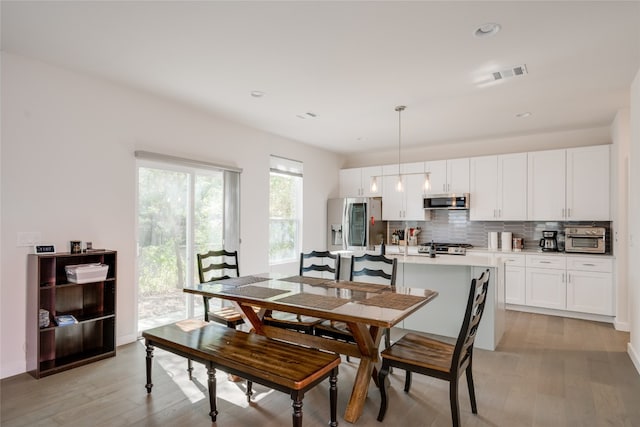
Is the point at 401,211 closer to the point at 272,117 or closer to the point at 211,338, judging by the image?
the point at 272,117

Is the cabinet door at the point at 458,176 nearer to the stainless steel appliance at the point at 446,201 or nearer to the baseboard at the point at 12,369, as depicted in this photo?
the stainless steel appliance at the point at 446,201

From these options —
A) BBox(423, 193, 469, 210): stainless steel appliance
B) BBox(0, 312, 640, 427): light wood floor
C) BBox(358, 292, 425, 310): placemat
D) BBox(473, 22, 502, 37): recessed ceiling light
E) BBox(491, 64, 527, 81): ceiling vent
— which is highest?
BBox(473, 22, 502, 37): recessed ceiling light

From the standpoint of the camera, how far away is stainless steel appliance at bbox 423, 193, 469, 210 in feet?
19.0

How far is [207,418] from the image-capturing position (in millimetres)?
2344

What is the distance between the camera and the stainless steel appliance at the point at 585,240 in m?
4.77

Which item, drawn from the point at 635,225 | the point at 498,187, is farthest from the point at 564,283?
the point at 635,225

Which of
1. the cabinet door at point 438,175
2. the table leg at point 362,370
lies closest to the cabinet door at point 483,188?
the cabinet door at point 438,175

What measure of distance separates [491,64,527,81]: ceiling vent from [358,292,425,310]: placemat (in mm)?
2235

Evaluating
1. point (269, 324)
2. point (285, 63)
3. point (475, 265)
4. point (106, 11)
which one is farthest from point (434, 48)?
point (269, 324)

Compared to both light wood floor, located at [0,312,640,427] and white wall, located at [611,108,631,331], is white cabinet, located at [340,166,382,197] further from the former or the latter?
light wood floor, located at [0,312,640,427]

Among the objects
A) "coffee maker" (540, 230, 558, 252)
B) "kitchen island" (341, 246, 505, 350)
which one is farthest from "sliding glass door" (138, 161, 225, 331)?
"coffee maker" (540, 230, 558, 252)

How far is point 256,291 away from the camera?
9.05ft

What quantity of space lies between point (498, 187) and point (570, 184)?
927mm

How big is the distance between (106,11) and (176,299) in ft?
10.2
